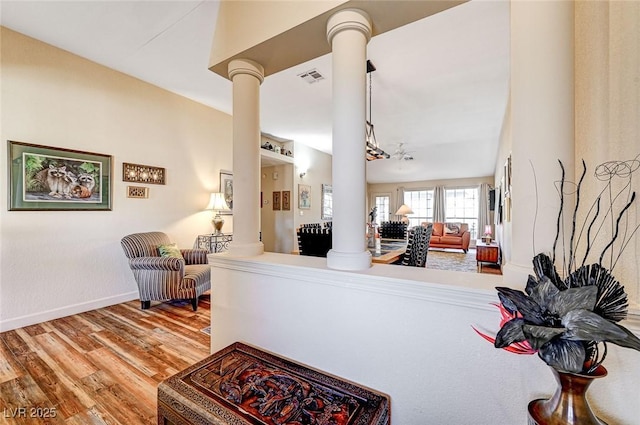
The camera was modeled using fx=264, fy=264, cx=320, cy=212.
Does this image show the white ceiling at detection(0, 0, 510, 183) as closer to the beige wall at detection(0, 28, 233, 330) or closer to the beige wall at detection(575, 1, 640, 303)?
the beige wall at detection(0, 28, 233, 330)

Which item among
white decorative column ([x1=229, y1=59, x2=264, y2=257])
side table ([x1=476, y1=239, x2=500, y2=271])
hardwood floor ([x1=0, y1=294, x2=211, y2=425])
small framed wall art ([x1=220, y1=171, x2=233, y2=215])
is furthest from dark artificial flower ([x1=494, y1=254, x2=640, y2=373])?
side table ([x1=476, y1=239, x2=500, y2=271])

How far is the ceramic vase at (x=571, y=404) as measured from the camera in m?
0.71

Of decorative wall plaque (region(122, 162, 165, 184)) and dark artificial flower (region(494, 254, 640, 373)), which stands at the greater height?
decorative wall plaque (region(122, 162, 165, 184))

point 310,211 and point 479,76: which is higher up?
point 479,76

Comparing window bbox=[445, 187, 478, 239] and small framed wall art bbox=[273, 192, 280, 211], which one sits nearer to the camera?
small framed wall art bbox=[273, 192, 280, 211]

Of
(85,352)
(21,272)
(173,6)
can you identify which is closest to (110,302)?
(21,272)

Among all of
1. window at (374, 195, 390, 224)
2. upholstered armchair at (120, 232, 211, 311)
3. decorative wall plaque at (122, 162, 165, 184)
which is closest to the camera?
upholstered armchair at (120, 232, 211, 311)

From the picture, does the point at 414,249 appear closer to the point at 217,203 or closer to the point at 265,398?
the point at 265,398

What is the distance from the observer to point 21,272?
2717 mm

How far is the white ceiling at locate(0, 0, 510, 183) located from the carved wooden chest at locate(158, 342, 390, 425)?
2.74 m

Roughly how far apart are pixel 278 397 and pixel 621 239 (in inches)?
54.0

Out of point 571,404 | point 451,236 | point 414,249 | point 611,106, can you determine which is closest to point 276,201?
point 414,249

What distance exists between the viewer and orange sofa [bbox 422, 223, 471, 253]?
25.7ft

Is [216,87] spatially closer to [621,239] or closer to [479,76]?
[479,76]
